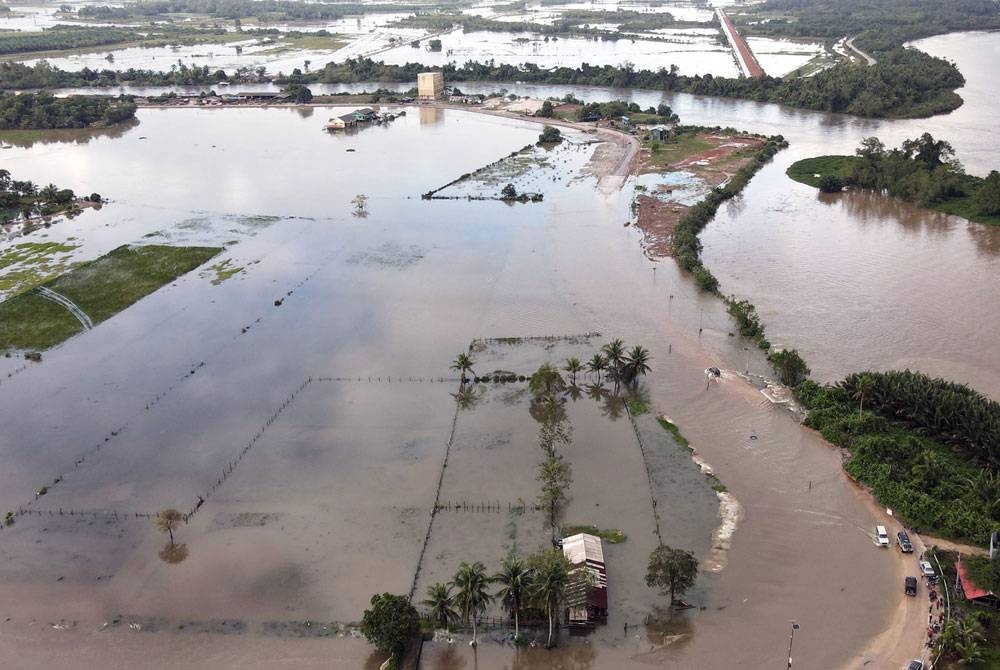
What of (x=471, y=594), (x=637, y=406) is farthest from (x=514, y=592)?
(x=637, y=406)

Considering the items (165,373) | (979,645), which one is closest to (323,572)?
(165,373)

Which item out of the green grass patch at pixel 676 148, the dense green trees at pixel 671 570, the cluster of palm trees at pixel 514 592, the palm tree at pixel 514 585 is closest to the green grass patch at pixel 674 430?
the dense green trees at pixel 671 570

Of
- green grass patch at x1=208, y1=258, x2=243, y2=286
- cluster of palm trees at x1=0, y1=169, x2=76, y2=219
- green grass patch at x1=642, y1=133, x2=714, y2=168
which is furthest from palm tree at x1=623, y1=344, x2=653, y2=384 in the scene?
cluster of palm trees at x1=0, y1=169, x2=76, y2=219

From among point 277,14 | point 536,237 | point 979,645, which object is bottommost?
point 979,645

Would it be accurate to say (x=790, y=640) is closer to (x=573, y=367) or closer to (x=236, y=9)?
(x=573, y=367)

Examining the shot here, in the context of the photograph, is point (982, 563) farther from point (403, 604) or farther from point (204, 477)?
point (204, 477)

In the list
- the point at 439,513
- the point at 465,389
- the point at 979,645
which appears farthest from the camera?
the point at 465,389
